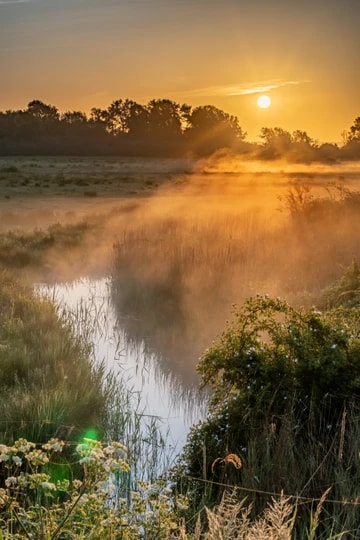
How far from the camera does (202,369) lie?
21.6 feet

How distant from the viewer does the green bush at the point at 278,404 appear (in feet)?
18.2

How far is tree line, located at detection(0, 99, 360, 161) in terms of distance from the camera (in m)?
76.2

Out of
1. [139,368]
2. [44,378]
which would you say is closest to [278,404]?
[44,378]

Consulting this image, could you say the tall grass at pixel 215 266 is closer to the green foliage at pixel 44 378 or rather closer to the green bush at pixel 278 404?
the green foliage at pixel 44 378

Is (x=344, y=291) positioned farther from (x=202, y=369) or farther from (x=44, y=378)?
(x=44, y=378)

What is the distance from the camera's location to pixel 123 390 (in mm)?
8477

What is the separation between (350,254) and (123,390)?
29.5 ft

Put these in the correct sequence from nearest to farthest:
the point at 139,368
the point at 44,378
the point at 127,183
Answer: the point at 44,378
the point at 139,368
the point at 127,183

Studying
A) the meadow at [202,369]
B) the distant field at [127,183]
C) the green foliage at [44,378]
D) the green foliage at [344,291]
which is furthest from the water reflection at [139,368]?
the distant field at [127,183]

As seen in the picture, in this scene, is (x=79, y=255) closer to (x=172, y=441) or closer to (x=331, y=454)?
(x=172, y=441)

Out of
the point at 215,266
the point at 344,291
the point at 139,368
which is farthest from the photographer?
the point at 215,266

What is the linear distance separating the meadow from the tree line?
5022cm

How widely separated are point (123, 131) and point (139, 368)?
81.5 meters

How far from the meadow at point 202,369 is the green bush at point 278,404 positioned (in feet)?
0.06
